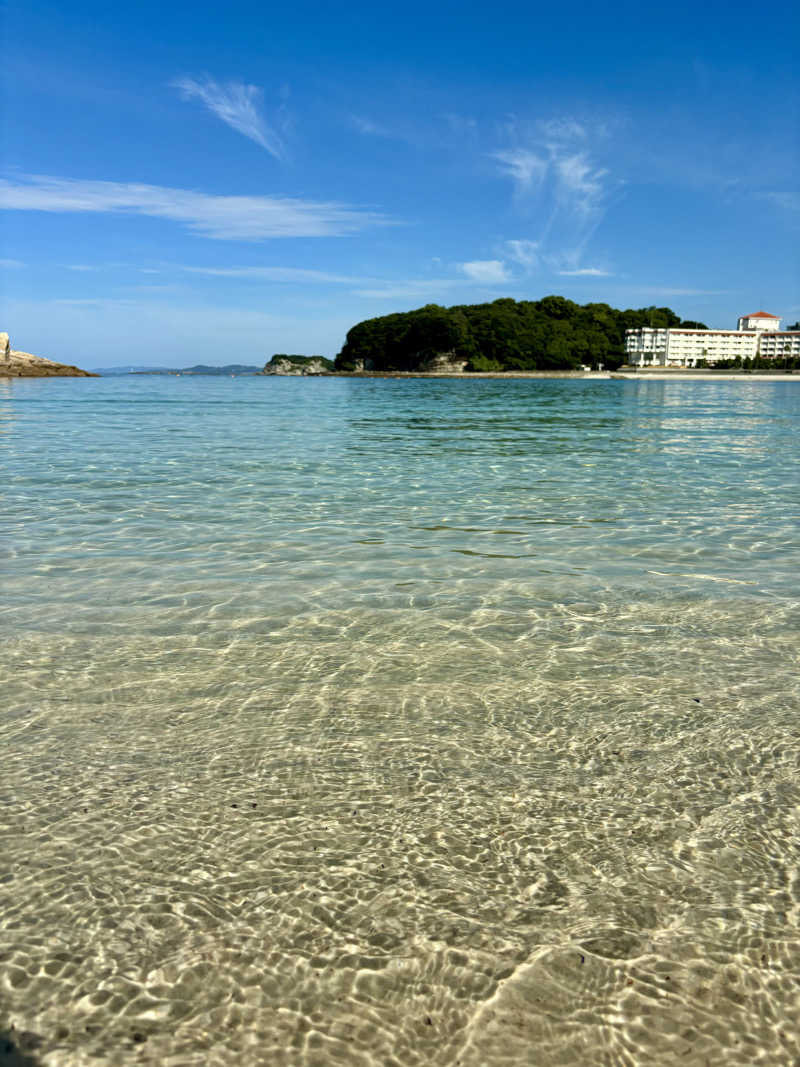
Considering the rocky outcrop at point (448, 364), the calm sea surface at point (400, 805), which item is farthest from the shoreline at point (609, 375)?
the calm sea surface at point (400, 805)

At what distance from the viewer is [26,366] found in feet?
358

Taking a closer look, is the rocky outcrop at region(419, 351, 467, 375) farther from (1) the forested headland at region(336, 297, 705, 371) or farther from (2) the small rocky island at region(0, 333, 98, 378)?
(2) the small rocky island at region(0, 333, 98, 378)

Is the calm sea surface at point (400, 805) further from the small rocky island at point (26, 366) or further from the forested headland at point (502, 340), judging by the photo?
the forested headland at point (502, 340)

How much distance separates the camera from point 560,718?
394cm

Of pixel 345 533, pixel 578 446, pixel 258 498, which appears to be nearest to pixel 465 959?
pixel 345 533

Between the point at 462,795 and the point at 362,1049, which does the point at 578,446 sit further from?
the point at 362,1049

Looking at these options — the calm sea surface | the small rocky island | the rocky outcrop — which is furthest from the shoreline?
the calm sea surface

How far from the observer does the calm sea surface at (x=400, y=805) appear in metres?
2.13

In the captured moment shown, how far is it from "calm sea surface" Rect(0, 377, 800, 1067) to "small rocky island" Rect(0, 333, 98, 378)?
110 meters

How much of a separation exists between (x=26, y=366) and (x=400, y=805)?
12321 cm

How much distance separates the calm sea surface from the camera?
83.7 inches

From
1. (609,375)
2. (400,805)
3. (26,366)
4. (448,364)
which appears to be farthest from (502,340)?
(400,805)

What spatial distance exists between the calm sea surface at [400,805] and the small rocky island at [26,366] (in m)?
110

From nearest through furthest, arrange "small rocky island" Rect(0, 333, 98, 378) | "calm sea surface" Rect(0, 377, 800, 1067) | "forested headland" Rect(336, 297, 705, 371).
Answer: "calm sea surface" Rect(0, 377, 800, 1067) < "small rocky island" Rect(0, 333, 98, 378) < "forested headland" Rect(336, 297, 705, 371)
